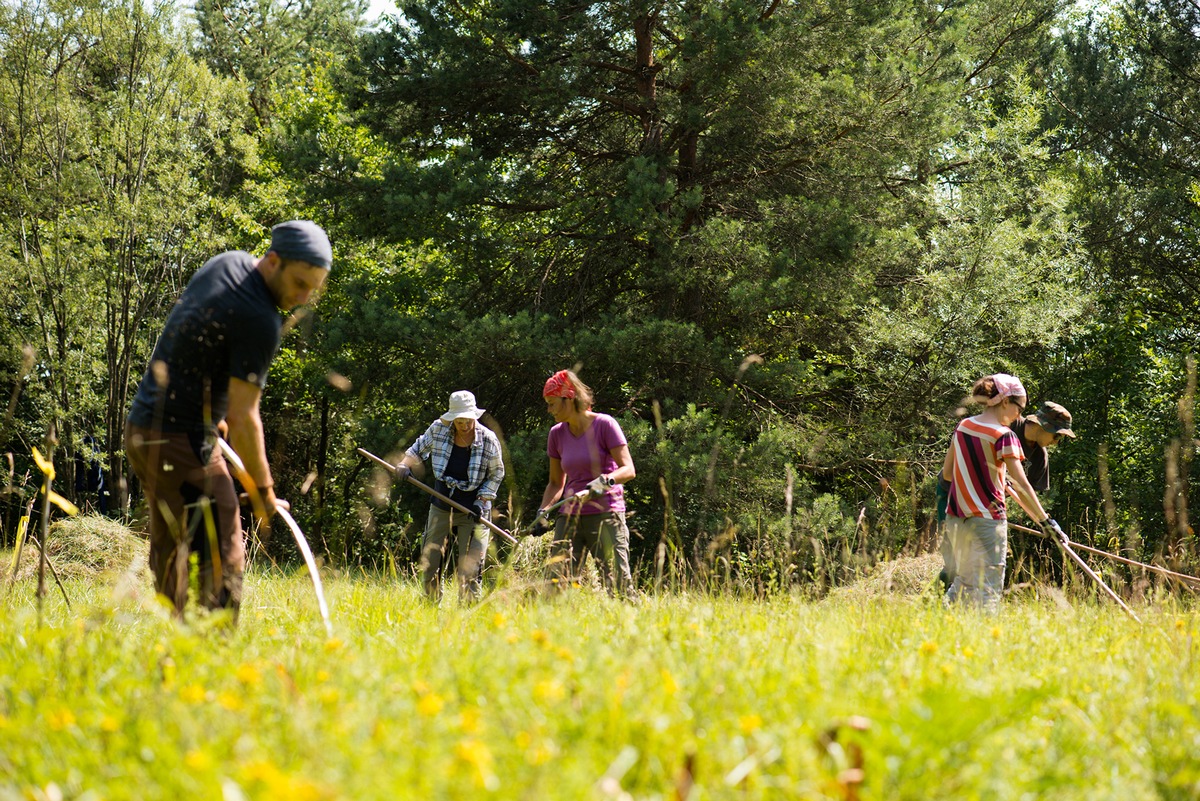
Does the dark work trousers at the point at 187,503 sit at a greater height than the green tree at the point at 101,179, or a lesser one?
lesser

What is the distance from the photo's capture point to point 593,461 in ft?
18.6

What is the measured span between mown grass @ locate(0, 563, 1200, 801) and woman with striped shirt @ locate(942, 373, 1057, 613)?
1915 millimetres

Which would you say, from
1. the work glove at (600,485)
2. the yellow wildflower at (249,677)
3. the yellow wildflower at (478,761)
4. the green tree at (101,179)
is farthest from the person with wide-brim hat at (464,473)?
the green tree at (101,179)

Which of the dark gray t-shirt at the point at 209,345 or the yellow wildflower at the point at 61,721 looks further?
the dark gray t-shirt at the point at 209,345

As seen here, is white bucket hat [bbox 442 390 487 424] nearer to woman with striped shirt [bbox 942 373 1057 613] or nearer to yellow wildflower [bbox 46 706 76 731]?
woman with striped shirt [bbox 942 373 1057 613]

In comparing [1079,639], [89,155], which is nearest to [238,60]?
[89,155]

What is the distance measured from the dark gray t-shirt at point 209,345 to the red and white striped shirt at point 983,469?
11.7 ft

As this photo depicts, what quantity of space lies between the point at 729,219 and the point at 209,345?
8.65 metres

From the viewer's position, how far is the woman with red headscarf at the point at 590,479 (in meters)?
5.63

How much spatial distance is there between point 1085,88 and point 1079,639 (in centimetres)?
1465

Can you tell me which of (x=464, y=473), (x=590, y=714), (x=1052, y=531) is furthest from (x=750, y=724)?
(x=464, y=473)

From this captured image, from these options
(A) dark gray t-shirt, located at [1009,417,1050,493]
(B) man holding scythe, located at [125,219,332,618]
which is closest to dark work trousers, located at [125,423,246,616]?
(B) man holding scythe, located at [125,219,332,618]

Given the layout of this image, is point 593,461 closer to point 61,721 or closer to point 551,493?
point 551,493

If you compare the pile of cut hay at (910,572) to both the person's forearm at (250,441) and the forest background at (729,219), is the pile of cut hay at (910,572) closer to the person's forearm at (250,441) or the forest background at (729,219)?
the forest background at (729,219)
